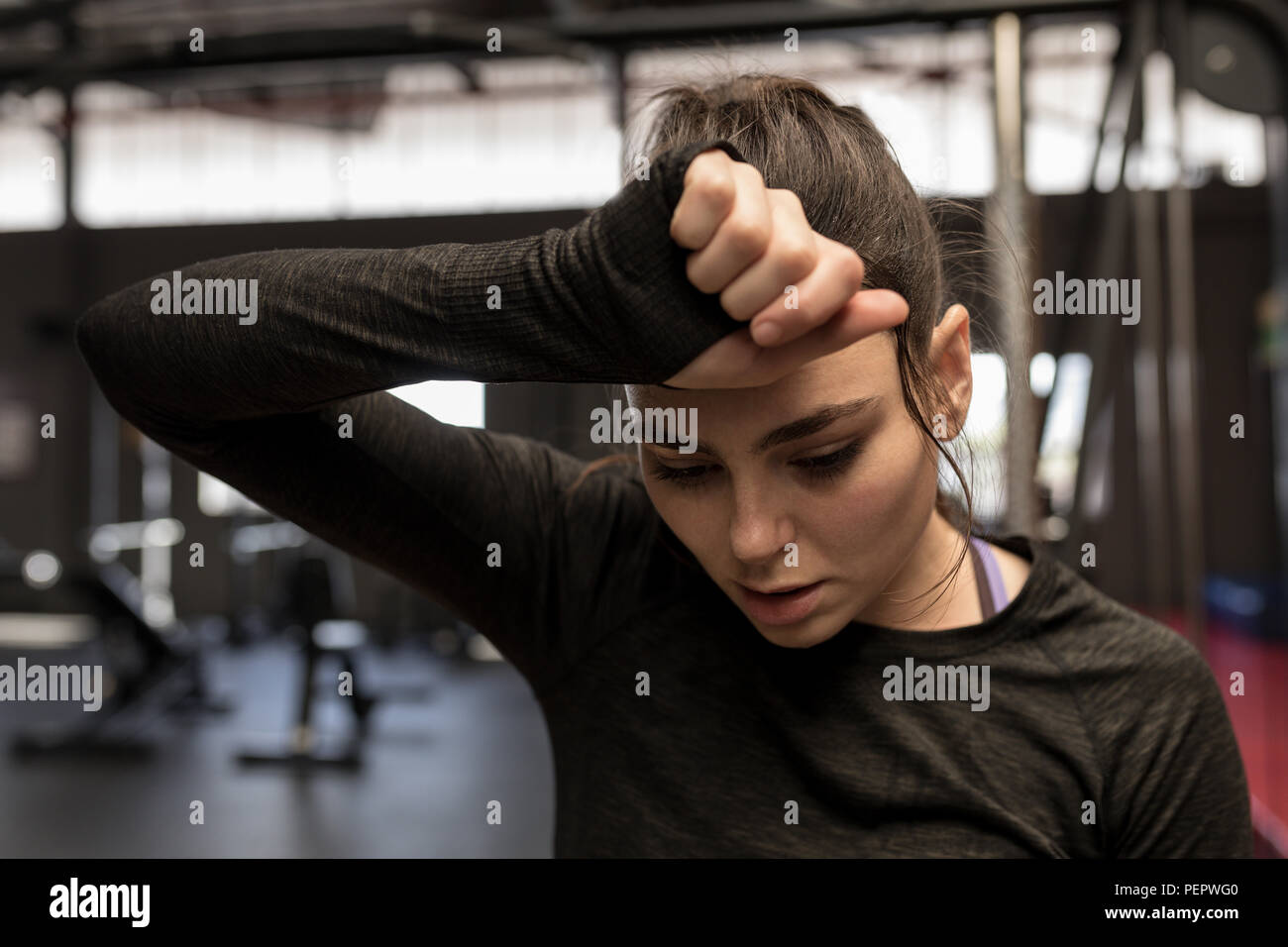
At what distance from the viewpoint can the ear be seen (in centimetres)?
71

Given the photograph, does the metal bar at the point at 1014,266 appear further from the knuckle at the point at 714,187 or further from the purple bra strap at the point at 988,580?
the knuckle at the point at 714,187

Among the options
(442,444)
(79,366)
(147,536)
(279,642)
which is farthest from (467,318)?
(79,366)

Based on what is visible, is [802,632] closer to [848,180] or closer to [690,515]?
[690,515]

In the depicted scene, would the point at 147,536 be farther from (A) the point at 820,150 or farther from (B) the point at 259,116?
(A) the point at 820,150

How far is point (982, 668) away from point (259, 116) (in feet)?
20.8

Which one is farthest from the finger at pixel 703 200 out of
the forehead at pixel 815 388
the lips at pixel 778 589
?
the lips at pixel 778 589

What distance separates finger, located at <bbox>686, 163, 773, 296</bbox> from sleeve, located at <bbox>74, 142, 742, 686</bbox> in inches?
0.7

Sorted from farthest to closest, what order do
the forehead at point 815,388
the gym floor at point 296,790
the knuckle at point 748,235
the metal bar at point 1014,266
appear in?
the gym floor at point 296,790 → the metal bar at point 1014,266 → the forehead at point 815,388 → the knuckle at point 748,235

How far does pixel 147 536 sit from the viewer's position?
628 cm

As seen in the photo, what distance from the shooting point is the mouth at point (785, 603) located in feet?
2.14

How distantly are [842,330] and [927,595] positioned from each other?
1.22 feet

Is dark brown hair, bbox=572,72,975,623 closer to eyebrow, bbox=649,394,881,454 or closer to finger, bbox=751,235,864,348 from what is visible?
eyebrow, bbox=649,394,881,454

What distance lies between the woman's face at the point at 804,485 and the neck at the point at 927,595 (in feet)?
0.28

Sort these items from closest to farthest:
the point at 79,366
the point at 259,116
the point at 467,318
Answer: the point at 467,318 < the point at 259,116 < the point at 79,366
